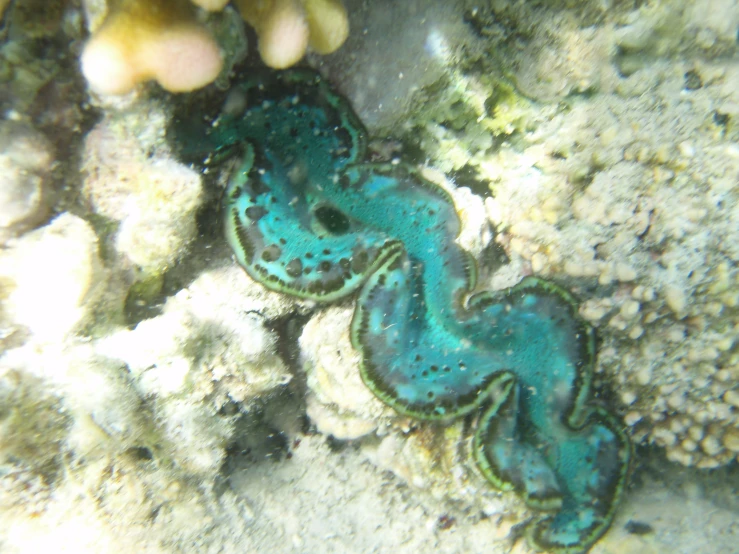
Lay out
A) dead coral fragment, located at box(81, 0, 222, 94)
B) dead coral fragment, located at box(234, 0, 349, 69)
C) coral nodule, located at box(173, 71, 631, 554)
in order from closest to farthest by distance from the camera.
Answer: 1. dead coral fragment, located at box(81, 0, 222, 94)
2. dead coral fragment, located at box(234, 0, 349, 69)
3. coral nodule, located at box(173, 71, 631, 554)

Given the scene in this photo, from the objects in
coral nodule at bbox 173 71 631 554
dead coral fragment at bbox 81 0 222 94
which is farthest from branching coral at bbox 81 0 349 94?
coral nodule at bbox 173 71 631 554

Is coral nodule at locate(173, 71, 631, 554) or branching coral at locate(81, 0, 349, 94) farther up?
branching coral at locate(81, 0, 349, 94)

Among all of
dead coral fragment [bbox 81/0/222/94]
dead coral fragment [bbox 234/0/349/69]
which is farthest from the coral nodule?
dead coral fragment [bbox 81/0/222/94]

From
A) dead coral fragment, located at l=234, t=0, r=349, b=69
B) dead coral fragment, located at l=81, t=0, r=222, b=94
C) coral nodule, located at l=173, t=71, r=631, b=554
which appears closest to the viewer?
dead coral fragment, located at l=81, t=0, r=222, b=94

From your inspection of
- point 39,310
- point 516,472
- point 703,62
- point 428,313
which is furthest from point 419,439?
point 703,62

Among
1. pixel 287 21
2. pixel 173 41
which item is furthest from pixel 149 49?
pixel 287 21

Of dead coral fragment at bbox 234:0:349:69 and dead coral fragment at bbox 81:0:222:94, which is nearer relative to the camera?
dead coral fragment at bbox 81:0:222:94

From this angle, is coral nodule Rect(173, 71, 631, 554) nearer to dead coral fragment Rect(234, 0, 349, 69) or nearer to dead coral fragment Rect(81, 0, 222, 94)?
dead coral fragment Rect(234, 0, 349, 69)

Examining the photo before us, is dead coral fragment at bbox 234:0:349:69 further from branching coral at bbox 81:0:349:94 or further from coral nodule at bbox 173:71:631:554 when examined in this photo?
coral nodule at bbox 173:71:631:554

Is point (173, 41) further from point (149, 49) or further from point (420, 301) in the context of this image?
point (420, 301)
